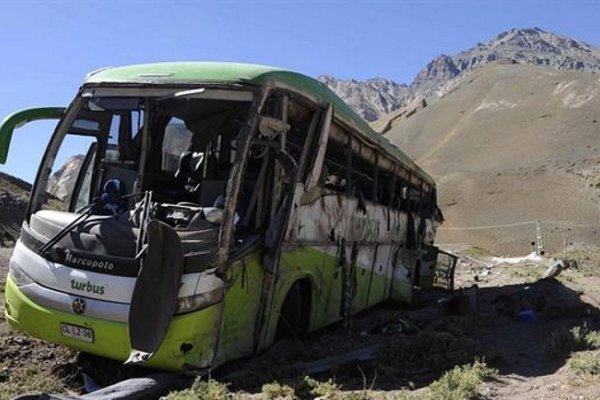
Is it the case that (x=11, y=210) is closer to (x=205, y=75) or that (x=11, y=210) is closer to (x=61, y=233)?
(x=61, y=233)

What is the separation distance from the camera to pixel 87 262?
5578 millimetres

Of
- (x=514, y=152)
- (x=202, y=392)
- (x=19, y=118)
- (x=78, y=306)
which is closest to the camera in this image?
(x=202, y=392)

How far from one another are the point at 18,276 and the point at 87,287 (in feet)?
3.30

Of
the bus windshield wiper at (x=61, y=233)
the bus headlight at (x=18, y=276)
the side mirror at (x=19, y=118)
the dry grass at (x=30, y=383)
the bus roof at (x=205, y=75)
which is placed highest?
the bus roof at (x=205, y=75)

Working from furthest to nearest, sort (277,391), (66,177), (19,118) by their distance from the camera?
1. (66,177)
2. (19,118)
3. (277,391)

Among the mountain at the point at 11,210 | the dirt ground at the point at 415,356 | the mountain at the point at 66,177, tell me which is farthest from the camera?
the mountain at the point at 11,210

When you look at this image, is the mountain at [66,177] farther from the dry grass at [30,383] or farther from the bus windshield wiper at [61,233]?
the dry grass at [30,383]

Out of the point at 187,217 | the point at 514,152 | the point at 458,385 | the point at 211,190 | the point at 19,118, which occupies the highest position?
the point at 514,152

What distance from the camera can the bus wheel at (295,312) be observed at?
23.2 feet

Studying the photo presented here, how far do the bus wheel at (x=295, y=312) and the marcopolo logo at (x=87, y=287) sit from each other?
2.03 m

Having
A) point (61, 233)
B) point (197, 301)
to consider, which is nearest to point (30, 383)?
point (61, 233)

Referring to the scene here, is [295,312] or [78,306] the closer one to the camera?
[78,306]

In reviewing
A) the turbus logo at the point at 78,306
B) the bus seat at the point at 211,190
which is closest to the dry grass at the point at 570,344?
the bus seat at the point at 211,190

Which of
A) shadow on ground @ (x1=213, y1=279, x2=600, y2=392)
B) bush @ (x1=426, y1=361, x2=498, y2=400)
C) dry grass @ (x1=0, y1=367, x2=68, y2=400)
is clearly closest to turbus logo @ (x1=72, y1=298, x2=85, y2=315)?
dry grass @ (x1=0, y1=367, x2=68, y2=400)
